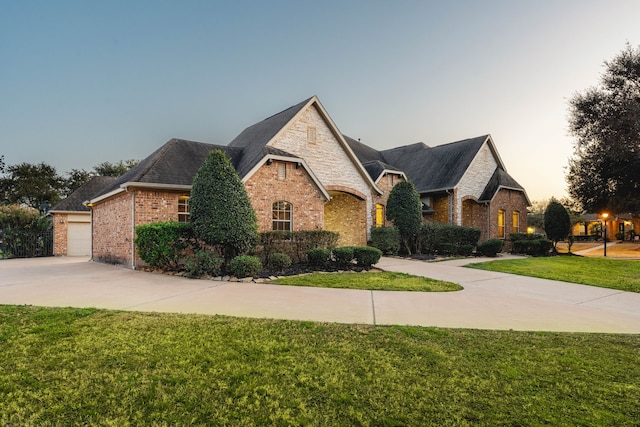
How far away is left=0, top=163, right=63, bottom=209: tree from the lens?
3816 centimetres

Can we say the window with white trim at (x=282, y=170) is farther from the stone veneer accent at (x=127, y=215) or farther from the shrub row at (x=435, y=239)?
the shrub row at (x=435, y=239)

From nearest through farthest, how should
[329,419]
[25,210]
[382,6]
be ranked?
1. [329,419]
2. [382,6]
3. [25,210]

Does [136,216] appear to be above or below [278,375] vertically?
above

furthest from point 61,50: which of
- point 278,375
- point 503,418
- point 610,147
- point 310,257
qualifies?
point 610,147

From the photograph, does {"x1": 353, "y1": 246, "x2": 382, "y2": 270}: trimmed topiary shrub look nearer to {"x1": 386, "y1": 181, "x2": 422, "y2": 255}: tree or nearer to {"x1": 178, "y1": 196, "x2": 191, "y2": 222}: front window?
{"x1": 386, "y1": 181, "x2": 422, "y2": 255}: tree

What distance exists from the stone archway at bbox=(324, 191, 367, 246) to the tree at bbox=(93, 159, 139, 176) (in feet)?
115

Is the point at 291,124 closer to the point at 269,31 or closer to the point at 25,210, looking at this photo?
the point at 269,31

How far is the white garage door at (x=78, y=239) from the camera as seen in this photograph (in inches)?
837

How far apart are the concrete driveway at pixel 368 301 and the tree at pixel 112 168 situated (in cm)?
3875

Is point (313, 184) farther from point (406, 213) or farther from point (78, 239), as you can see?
point (78, 239)

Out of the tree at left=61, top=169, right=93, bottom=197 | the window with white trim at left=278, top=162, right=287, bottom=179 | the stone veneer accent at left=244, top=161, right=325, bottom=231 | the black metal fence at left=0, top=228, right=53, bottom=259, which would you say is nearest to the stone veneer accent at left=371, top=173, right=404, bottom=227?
the stone veneer accent at left=244, top=161, right=325, bottom=231

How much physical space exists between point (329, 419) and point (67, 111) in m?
28.7

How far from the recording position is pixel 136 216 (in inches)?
485

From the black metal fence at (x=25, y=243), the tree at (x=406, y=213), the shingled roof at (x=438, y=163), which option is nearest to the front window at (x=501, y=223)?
the shingled roof at (x=438, y=163)
